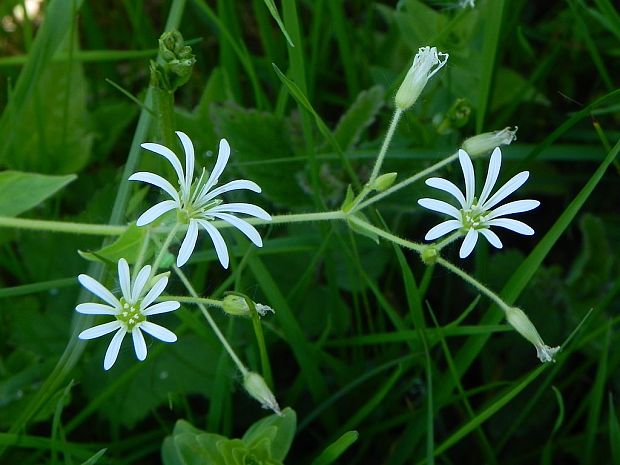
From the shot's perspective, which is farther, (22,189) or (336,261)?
(336,261)

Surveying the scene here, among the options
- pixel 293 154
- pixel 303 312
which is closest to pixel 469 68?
pixel 293 154

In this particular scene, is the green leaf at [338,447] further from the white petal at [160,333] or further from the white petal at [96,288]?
the white petal at [96,288]

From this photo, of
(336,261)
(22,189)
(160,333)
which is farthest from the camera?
(336,261)

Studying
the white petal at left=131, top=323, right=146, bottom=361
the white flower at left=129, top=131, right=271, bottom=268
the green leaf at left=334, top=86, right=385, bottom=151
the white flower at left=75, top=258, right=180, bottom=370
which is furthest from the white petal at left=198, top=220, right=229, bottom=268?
the green leaf at left=334, top=86, right=385, bottom=151

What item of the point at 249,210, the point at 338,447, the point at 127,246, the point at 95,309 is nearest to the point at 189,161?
the point at 249,210

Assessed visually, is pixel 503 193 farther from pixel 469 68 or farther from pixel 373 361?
pixel 469 68

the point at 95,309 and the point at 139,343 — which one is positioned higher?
the point at 95,309

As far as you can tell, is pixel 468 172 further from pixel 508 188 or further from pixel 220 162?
pixel 220 162
